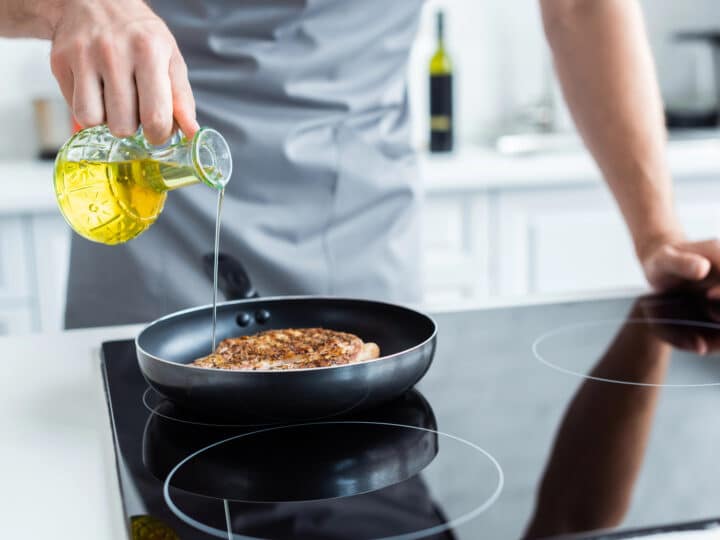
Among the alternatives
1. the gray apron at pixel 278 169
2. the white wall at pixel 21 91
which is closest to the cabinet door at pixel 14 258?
the white wall at pixel 21 91

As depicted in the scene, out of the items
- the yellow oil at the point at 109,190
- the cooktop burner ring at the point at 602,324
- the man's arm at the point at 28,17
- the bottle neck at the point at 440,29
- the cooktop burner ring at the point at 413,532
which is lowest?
the cooktop burner ring at the point at 602,324

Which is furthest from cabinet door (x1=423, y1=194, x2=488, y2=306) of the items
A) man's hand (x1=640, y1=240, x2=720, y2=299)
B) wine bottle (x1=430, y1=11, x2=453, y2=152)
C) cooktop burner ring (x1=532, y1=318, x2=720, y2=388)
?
cooktop burner ring (x1=532, y1=318, x2=720, y2=388)

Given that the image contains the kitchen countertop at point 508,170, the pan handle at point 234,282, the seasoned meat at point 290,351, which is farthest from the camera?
the kitchen countertop at point 508,170

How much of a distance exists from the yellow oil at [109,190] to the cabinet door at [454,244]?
1453 millimetres

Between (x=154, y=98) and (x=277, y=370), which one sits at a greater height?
(x=154, y=98)

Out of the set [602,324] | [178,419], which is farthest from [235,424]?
[602,324]

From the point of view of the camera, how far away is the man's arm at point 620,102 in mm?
1219

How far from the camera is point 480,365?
33.3 inches

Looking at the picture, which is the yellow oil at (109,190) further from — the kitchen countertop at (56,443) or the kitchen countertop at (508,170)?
the kitchen countertop at (508,170)

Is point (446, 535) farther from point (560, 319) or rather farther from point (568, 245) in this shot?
point (568, 245)

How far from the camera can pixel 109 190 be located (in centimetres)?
81

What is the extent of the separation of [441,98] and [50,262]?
3.51 ft

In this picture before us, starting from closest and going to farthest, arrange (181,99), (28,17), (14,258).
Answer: (181,99)
(28,17)
(14,258)

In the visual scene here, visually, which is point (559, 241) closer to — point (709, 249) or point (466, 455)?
point (709, 249)
